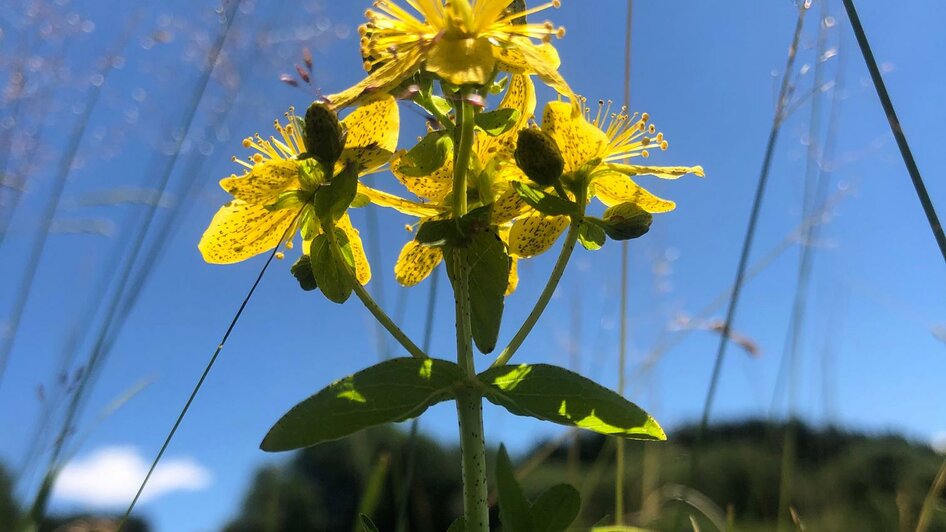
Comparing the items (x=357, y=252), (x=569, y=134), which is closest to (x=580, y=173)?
(x=569, y=134)

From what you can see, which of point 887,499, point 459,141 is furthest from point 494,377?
point 887,499

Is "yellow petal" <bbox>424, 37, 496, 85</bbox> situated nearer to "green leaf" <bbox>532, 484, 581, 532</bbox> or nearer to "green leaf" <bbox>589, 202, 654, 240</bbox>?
"green leaf" <bbox>589, 202, 654, 240</bbox>

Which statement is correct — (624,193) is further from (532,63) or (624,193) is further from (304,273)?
(304,273)

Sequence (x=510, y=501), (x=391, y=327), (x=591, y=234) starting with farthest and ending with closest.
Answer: (x=591, y=234) < (x=391, y=327) < (x=510, y=501)

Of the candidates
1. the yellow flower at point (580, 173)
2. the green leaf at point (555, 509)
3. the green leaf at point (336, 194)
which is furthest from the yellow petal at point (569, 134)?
the green leaf at point (555, 509)

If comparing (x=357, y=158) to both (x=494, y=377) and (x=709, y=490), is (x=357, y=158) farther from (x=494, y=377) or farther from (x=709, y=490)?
(x=709, y=490)
